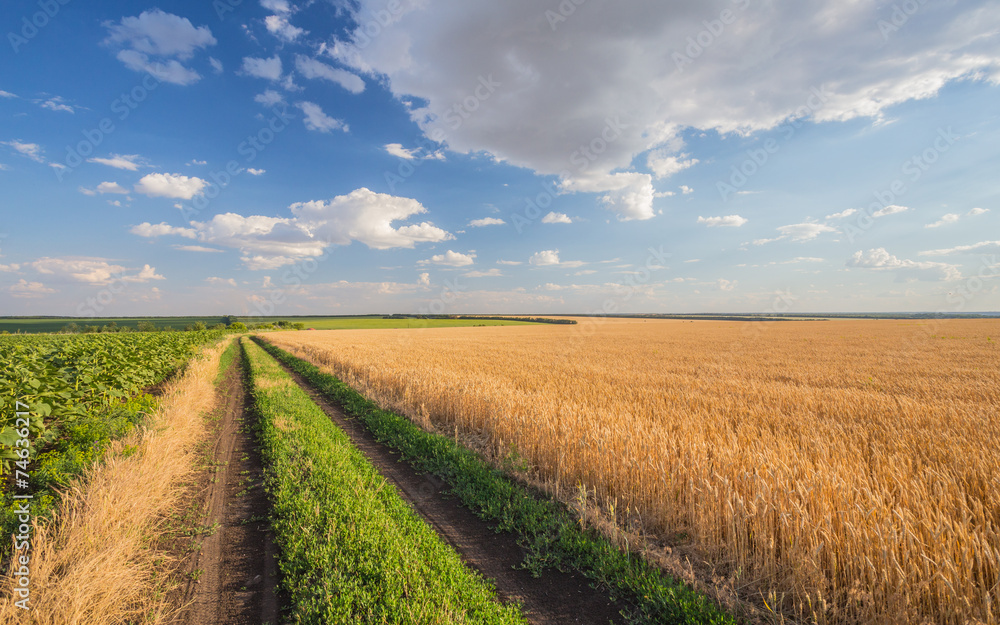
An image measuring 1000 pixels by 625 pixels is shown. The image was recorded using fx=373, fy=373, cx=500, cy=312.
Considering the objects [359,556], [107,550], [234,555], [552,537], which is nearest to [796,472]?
[552,537]

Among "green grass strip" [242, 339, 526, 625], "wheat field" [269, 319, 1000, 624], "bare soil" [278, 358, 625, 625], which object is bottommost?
"bare soil" [278, 358, 625, 625]

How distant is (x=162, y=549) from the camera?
196 inches

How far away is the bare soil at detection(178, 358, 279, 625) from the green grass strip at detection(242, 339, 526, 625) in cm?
20

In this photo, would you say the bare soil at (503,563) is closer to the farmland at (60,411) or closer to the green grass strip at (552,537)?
the green grass strip at (552,537)

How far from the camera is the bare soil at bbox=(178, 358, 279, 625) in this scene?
3994 mm

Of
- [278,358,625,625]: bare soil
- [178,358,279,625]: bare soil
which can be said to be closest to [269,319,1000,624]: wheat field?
[278,358,625,625]: bare soil

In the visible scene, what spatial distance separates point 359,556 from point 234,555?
6.21ft

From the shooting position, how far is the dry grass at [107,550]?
10.9 ft

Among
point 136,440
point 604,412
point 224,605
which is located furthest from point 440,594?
point 136,440

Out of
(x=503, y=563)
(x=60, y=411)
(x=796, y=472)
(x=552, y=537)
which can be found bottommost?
(x=503, y=563)

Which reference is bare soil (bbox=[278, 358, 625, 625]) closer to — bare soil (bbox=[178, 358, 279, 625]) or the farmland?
bare soil (bbox=[178, 358, 279, 625])

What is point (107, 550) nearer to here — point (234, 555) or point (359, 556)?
point (234, 555)

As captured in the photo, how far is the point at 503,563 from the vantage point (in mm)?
4801

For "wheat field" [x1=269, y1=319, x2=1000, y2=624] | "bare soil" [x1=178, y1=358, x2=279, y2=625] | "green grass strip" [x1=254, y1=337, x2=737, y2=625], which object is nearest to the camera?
"wheat field" [x1=269, y1=319, x2=1000, y2=624]
